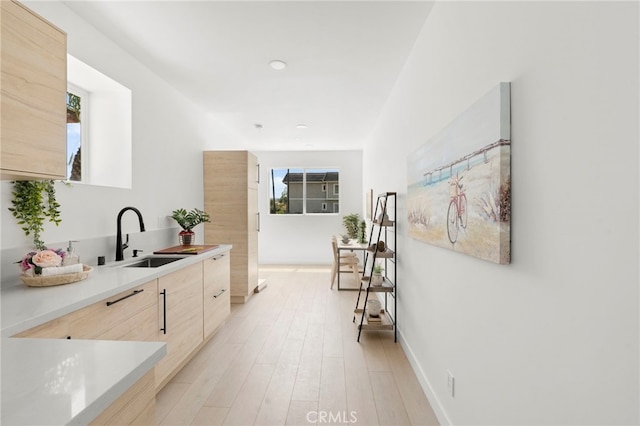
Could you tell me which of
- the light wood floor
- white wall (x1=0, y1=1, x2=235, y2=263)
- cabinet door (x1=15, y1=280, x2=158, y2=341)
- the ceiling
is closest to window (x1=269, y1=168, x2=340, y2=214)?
white wall (x1=0, y1=1, x2=235, y2=263)

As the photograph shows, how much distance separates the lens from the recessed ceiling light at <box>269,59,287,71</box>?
277 centimetres

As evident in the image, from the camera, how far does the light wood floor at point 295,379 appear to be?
1.93 meters

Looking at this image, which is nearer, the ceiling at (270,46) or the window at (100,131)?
the ceiling at (270,46)

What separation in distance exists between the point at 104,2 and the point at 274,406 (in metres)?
2.89

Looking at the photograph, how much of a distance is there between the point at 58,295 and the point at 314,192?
233 inches

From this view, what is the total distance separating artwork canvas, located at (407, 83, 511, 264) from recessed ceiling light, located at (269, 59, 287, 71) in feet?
5.25

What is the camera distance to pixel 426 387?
83.4 inches

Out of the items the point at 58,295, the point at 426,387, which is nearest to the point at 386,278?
the point at 426,387

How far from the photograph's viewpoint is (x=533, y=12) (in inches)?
39.7

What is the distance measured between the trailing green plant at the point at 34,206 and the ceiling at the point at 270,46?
4.13ft

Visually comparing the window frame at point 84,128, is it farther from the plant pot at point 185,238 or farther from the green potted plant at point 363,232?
the green potted plant at point 363,232

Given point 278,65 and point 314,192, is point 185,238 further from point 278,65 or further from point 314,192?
point 314,192

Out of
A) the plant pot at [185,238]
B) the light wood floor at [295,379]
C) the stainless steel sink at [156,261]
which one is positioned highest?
the plant pot at [185,238]

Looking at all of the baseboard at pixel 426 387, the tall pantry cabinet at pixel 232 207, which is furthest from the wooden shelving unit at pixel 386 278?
the tall pantry cabinet at pixel 232 207
